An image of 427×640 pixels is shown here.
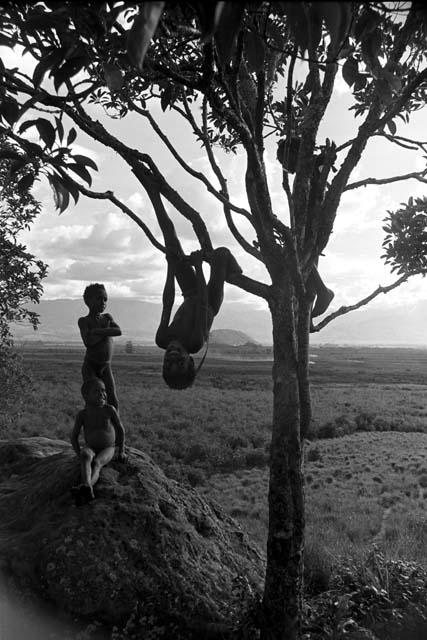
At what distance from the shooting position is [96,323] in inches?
245

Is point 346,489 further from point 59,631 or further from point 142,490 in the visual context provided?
point 59,631

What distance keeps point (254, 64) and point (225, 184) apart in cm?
340

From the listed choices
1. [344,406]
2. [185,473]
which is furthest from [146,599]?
[344,406]

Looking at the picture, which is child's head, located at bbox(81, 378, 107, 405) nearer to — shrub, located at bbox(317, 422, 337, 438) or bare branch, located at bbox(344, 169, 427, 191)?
bare branch, located at bbox(344, 169, 427, 191)

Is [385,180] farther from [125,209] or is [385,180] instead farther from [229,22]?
[229,22]

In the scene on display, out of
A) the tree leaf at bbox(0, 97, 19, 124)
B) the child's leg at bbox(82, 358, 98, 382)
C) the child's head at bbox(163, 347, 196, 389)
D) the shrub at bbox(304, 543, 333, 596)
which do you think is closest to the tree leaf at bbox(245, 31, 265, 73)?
the tree leaf at bbox(0, 97, 19, 124)

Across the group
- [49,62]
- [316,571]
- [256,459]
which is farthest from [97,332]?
[256,459]

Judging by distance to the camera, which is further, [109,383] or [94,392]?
[109,383]

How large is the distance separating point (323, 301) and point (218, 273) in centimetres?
136

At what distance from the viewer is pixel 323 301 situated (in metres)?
5.12

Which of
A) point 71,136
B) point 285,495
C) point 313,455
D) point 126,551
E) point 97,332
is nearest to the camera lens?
point 71,136

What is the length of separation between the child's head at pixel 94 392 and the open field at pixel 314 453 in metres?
4.19

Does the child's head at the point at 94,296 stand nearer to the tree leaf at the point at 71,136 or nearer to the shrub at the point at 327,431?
the tree leaf at the point at 71,136

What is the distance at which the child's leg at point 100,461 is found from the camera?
5.98m
